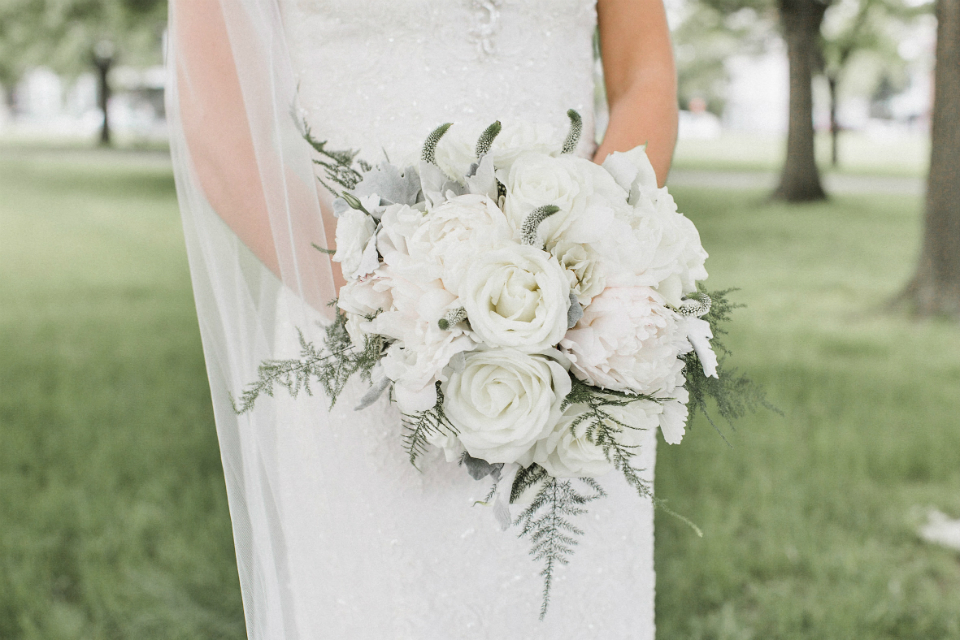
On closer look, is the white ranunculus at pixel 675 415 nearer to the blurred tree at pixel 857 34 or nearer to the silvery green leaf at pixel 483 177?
the silvery green leaf at pixel 483 177

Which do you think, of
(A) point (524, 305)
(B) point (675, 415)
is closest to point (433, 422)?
(A) point (524, 305)

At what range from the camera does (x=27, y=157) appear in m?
21.5

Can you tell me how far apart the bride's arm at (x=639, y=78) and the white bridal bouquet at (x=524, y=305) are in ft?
1.25

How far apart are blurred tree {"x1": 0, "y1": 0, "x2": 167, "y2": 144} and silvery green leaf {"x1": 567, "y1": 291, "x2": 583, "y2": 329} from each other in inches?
490

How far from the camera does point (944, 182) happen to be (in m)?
5.38

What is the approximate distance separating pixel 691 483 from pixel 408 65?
2.73 m

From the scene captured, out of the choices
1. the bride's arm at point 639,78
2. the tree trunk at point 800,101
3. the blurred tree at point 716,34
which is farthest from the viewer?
the blurred tree at point 716,34

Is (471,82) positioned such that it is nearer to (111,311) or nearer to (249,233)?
(249,233)

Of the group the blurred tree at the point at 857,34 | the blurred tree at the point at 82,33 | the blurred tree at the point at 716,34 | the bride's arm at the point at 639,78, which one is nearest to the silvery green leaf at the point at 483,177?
the bride's arm at the point at 639,78

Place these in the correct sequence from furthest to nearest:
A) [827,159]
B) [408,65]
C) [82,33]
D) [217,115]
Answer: [827,159] → [82,33] → [408,65] → [217,115]

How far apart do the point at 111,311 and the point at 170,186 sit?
9423 mm

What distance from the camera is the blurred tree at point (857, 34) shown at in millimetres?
15188

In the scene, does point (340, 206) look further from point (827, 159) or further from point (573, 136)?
point (827, 159)

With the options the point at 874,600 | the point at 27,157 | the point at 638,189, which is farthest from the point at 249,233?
the point at 27,157
